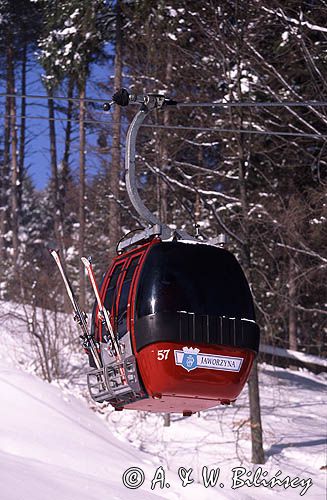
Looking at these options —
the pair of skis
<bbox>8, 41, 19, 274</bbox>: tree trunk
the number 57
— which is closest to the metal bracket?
the pair of skis

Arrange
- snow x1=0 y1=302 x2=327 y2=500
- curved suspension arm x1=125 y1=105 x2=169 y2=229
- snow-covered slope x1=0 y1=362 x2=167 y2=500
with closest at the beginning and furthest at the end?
1. curved suspension arm x1=125 y1=105 x2=169 y2=229
2. snow-covered slope x1=0 y1=362 x2=167 y2=500
3. snow x1=0 y1=302 x2=327 y2=500

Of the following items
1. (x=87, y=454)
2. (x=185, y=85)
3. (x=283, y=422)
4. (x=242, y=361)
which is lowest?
(x=283, y=422)

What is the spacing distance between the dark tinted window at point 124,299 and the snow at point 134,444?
229cm

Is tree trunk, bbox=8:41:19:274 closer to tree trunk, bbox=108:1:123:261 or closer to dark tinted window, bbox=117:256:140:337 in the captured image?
tree trunk, bbox=108:1:123:261

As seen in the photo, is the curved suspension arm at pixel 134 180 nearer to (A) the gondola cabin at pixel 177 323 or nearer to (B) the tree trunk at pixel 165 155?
(A) the gondola cabin at pixel 177 323

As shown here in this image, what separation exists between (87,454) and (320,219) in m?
7.50

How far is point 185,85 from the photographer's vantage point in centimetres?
A: 1975

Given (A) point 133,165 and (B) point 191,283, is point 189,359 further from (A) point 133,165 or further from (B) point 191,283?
(A) point 133,165

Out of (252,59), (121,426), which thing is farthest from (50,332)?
(252,59)

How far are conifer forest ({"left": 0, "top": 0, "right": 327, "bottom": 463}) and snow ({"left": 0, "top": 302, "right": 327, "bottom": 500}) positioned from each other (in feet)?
6.52

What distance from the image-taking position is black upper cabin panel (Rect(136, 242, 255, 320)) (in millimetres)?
8336

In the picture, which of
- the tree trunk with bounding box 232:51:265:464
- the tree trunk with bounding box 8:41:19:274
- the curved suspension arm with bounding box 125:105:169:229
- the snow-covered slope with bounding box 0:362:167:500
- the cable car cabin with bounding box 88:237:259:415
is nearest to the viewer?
the cable car cabin with bounding box 88:237:259:415

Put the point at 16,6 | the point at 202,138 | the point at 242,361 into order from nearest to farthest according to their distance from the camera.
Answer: the point at 242,361
the point at 202,138
the point at 16,6

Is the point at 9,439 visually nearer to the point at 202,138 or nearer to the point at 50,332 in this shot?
the point at 50,332
